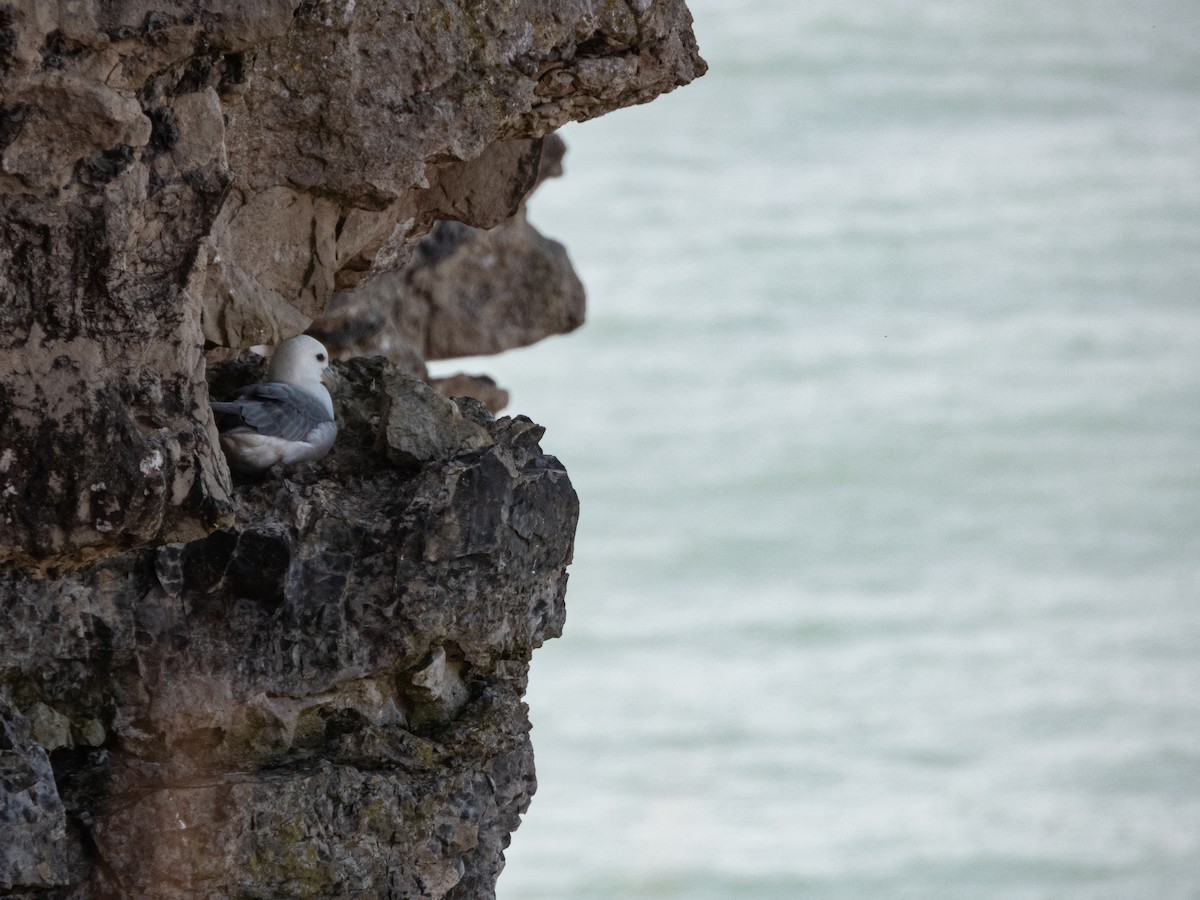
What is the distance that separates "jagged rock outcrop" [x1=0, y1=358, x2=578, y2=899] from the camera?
18.9 feet

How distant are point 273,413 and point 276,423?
0.04 metres

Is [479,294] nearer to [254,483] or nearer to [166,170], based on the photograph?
[254,483]

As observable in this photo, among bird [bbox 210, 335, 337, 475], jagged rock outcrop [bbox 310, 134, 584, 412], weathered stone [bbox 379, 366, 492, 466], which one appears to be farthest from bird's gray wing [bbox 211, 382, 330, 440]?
jagged rock outcrop [bbox 310, 134, 584, 412]

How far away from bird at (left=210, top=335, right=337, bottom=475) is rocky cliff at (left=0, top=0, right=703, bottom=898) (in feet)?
0.33

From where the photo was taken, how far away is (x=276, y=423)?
6.33 meters

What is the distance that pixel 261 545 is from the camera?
6.05 meters

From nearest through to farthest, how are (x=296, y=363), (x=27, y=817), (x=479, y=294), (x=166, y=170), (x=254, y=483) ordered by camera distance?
(x=166, y=170) → (x=27, y=817) → (x=254, y=483) → (x=296, y=363) → (x=479, y=294)

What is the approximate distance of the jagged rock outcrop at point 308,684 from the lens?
5773 mm

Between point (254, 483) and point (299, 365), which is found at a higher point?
point (299, 365)

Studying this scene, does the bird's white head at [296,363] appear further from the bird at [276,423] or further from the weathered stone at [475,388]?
the weathered stone at [475,388]

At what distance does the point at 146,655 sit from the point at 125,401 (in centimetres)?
109

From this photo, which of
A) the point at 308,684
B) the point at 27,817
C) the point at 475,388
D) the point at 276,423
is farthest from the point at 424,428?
the point at 475,388

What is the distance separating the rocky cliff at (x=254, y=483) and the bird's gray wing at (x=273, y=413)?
0.18m

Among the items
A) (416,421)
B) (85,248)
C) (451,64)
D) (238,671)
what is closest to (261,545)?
(238,671)
